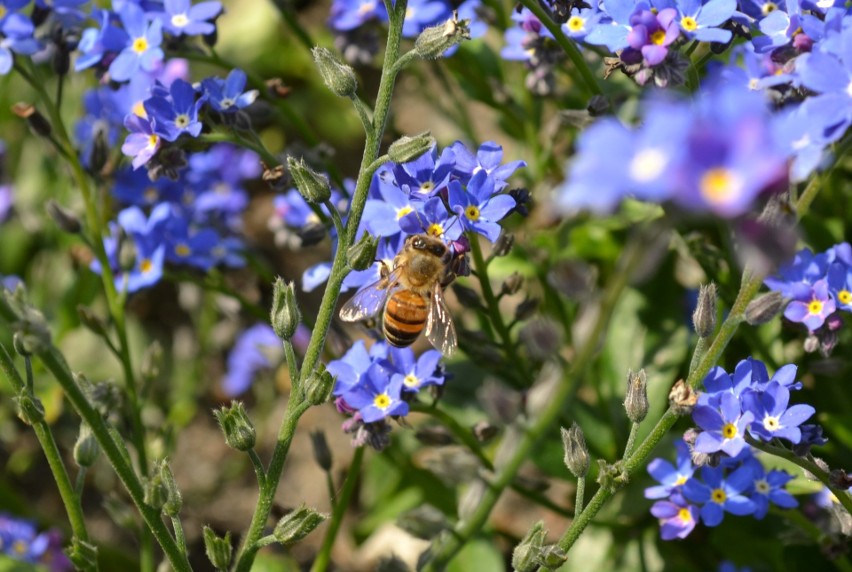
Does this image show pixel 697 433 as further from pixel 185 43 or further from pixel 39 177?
pixel 39 177

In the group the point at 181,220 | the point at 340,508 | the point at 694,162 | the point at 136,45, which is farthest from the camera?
the point at 181,220

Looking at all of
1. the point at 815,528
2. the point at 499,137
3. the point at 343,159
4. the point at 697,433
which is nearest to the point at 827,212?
the point at 815,528

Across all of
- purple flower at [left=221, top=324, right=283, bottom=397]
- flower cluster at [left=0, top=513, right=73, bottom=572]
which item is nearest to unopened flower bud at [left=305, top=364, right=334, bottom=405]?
flower cluster at [left=0, top=513, right=73, bottom=572]

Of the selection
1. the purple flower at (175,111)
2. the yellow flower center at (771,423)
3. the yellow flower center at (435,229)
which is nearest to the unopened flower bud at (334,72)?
the yellow flower center at (435,229)

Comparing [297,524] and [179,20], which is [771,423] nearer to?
[297,524]

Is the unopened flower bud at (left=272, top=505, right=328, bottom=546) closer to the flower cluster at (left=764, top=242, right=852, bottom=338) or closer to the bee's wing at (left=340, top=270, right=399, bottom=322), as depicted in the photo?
the bee's wing at (left=340, top=270, right=399, bottom=322)

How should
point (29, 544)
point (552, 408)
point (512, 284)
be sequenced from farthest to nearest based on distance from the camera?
point (29, 544) → point (512, 284) → point (552, 408)

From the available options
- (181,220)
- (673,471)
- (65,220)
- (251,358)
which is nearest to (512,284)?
(673,471)
